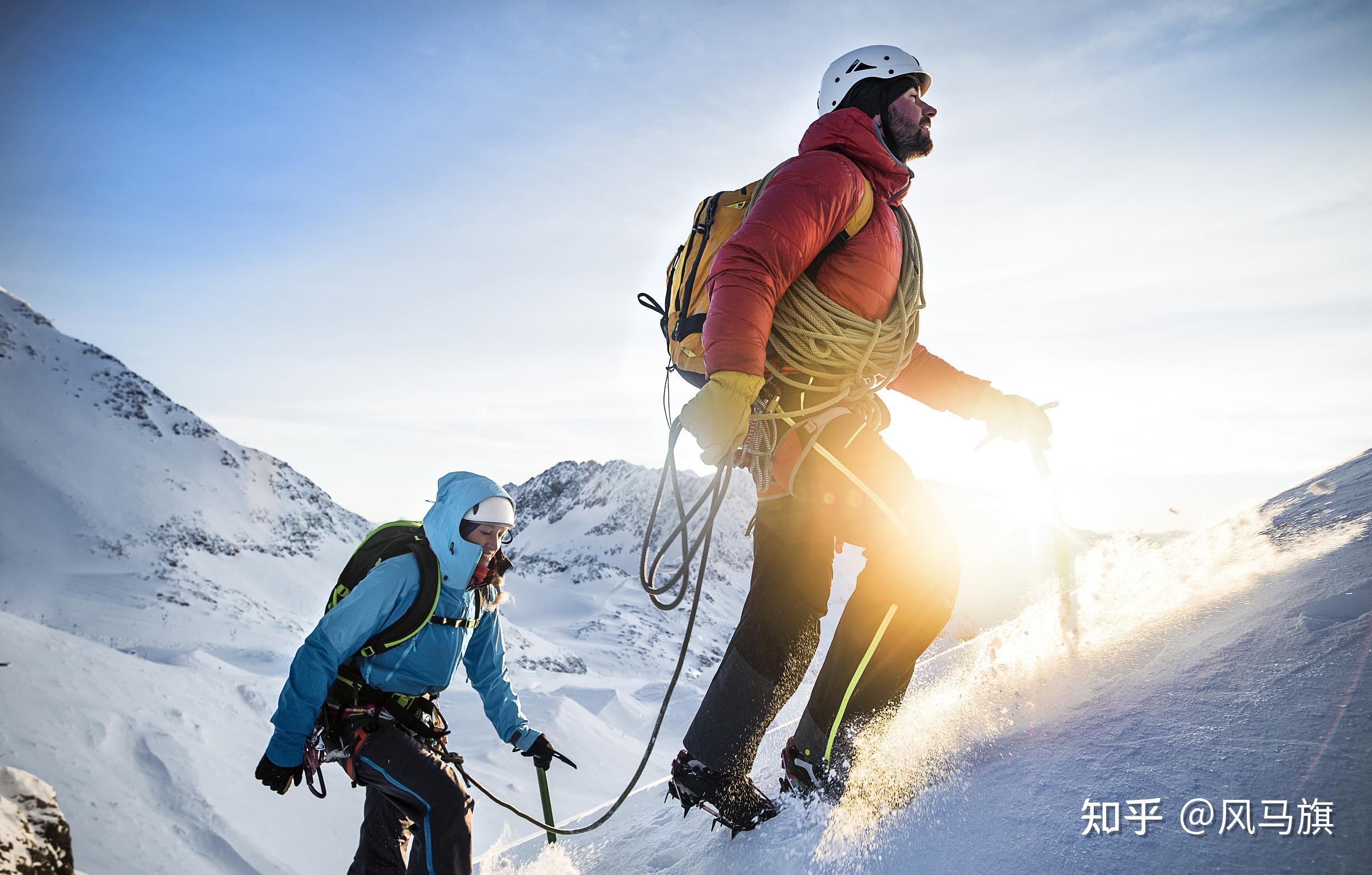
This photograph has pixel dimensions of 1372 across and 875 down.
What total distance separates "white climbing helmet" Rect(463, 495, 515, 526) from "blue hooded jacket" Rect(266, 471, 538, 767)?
0.03m

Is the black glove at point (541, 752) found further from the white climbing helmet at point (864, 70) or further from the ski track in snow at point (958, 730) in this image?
the white climbing helmet at point (864, 70)

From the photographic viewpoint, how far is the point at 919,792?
224cm

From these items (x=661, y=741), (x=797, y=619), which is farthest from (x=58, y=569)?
(x=797, y=619)

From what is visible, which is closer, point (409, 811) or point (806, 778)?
point (806, 778)

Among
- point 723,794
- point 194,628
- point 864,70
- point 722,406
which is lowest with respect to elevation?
point 194,628

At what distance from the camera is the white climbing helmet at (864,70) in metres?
2.73

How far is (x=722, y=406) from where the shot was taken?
7.04 ft

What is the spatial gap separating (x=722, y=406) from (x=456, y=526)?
1.79 m

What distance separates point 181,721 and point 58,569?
25.3 metres

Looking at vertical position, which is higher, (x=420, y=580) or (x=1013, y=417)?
(x=1013, y=417)

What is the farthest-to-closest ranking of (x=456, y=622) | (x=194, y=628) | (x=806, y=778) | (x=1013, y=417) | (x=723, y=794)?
1. (x=194, y=628)
2. (x=456, y=622)
3. (x=1013, y=417)
4. (x=806, y=778)
5. (x=723, y=794)

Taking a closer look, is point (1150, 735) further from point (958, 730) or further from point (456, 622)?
point (456, 622)

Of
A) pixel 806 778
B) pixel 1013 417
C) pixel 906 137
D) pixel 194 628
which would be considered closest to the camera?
pixel 806 778

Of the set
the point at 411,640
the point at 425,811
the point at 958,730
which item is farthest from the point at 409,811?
the point at 958,730
